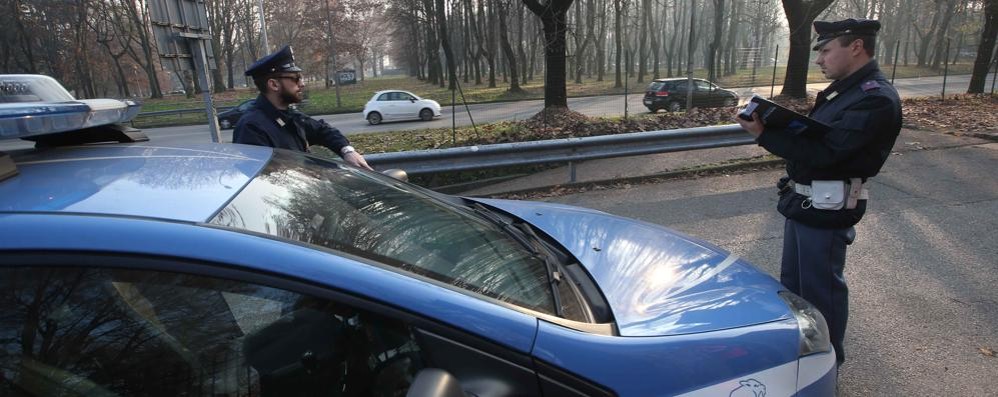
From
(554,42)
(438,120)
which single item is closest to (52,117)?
(554,42)

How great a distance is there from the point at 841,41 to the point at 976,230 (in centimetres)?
342

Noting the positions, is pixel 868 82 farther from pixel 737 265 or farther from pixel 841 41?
pixel 737 265

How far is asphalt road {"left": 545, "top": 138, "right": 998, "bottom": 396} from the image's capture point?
9.24ft

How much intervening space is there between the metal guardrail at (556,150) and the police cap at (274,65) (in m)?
2.42

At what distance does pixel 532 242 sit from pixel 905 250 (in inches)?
154

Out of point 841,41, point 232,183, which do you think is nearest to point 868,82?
point 841,41

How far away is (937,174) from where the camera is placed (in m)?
6.55

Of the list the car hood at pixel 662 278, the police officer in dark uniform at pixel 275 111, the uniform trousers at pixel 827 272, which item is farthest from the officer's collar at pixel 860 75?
the police officer in dark uniform at pixel 275 111

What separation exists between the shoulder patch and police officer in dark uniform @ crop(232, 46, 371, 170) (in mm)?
2637

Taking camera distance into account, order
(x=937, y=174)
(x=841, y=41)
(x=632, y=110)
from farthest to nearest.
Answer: (x=632, y=110) → (x=937, y=174) → (x=841, y=41)

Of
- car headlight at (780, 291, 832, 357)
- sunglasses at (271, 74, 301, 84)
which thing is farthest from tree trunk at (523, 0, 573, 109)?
car headlight at (780, 291, 832, 357)

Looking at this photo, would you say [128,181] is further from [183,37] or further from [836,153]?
[183,37]

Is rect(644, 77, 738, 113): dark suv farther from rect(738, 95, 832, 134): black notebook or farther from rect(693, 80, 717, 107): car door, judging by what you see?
rect(738, 95, 832, 134): black notebook

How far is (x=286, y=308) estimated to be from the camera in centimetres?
127
